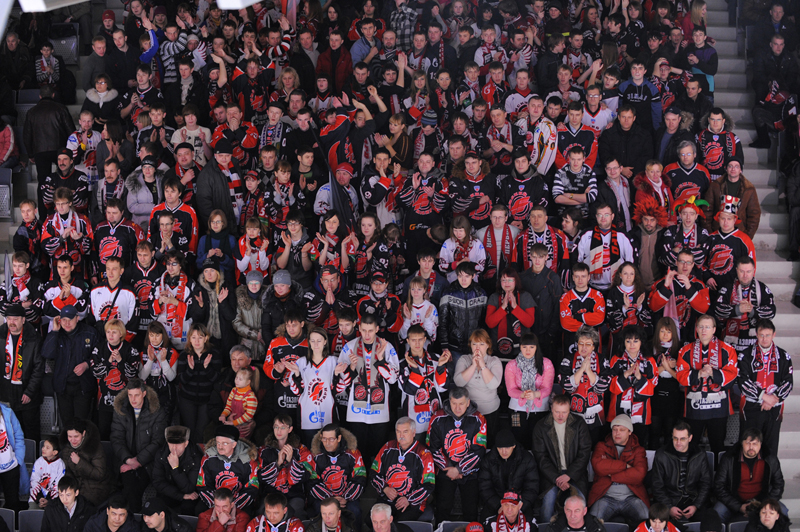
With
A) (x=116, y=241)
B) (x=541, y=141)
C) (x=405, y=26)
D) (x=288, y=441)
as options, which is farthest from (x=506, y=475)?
(x=405, y=26)

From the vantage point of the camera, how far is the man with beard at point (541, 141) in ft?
29.7

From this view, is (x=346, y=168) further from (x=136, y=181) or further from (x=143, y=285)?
(x=143, y=285)

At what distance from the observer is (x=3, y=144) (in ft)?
32.3

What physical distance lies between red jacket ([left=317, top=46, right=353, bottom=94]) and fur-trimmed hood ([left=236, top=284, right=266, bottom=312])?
333 centimetres

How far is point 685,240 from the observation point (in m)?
8.21

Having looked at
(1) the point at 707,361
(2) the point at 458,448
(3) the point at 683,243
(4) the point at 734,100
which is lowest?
(2) the point at 458,448

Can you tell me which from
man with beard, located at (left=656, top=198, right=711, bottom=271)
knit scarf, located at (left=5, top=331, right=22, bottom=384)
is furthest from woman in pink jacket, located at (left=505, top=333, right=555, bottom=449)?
knit scarf, located at (left=5, top=331, right=22, bottom=384)

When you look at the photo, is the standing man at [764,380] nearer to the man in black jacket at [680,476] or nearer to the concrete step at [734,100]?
the man in black jacket at [680,476]

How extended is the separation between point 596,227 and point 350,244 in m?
2.34

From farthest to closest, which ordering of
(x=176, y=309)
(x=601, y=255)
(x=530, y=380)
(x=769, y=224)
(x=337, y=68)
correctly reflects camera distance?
(x=337, y=68) < (x=769, y=224) < (x=601, y=255) < (x=176, y=309) < (x=530, y=380)

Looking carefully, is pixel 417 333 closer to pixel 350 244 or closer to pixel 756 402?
pixel 350 244

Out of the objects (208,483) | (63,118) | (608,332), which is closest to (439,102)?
(608,332)

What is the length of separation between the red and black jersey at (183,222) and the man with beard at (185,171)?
0.87 ft

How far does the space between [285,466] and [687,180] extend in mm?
4884
